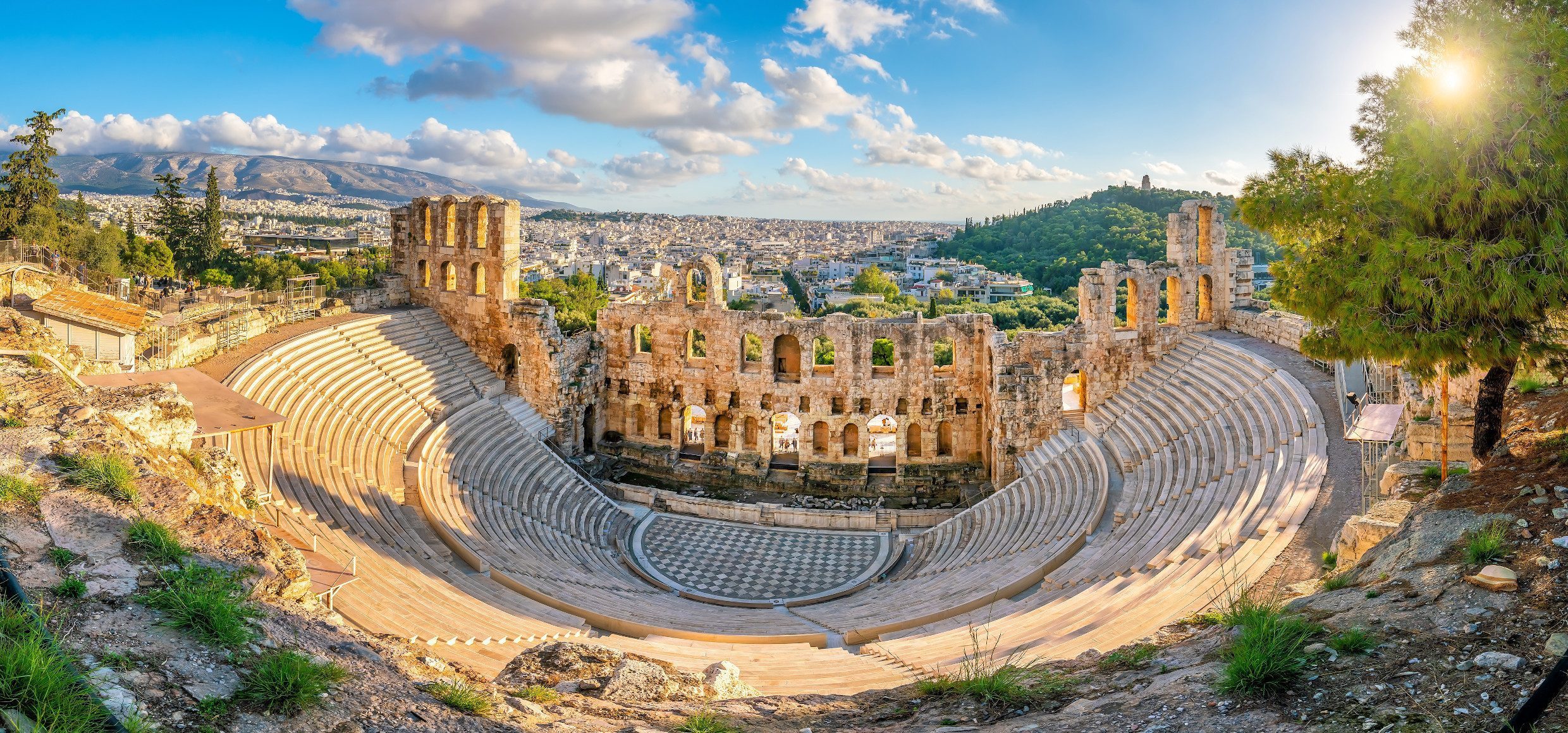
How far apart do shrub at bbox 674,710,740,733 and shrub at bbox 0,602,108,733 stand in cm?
379

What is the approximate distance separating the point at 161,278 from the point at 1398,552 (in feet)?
175

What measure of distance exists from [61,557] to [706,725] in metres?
5.93

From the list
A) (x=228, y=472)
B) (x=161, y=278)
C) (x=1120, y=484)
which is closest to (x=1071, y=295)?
(x=1120, y=484)

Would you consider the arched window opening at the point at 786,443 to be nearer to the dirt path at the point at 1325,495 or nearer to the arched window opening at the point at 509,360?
the arched window opening at the point at 509,360

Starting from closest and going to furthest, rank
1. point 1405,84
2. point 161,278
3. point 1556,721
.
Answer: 1. point 1556,721
2. point 1405,84
3. point 161,278

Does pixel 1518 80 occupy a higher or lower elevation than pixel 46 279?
higher

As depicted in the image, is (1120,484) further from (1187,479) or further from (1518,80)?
(1518,80)

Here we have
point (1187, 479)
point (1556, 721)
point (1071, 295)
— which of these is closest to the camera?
point (1556, 721)

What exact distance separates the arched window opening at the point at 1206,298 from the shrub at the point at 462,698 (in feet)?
84.7

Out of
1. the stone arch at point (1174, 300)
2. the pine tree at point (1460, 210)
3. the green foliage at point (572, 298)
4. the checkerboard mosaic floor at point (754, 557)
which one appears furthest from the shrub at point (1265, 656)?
the green foliage at point (572, 298)

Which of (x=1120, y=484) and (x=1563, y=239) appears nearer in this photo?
(x=1563, y=239)

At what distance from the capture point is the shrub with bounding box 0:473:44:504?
838 cm

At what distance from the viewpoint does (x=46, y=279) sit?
21.3 m

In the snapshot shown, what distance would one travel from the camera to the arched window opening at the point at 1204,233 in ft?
88.4
